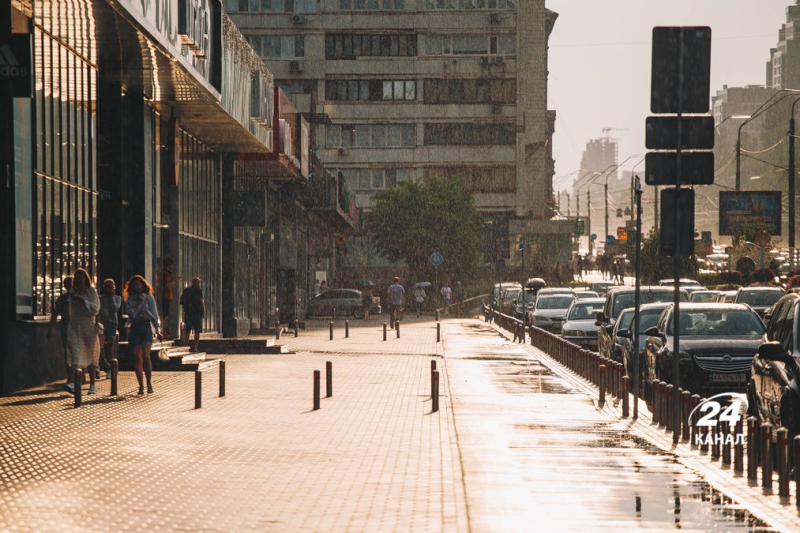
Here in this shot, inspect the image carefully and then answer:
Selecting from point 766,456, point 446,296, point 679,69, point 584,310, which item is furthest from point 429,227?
point 766,456

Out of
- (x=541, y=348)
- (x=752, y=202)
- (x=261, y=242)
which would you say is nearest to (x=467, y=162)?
(x=752, y=202)

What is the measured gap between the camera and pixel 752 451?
11.7 meters

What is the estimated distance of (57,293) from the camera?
2195cm

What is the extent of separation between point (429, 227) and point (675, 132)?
63925mm

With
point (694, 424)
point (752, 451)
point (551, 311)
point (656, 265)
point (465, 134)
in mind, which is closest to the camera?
point (752, 451)

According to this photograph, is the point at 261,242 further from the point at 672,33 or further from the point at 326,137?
the point at 326,137

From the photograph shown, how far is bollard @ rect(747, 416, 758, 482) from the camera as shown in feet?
38.4

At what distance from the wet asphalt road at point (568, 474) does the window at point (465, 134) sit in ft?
254

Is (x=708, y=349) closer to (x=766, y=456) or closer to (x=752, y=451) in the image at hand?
(x=752, y=451)

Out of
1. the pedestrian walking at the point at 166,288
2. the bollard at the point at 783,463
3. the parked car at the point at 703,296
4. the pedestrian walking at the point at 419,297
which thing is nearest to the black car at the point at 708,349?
Answer: the bollard at the point at 783,463

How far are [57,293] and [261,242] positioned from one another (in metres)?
24.5

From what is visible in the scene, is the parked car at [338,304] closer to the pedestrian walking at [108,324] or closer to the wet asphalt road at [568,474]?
the pedestrian walking at [108,324]

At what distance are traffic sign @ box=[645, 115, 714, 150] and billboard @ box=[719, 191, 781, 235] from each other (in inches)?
2485

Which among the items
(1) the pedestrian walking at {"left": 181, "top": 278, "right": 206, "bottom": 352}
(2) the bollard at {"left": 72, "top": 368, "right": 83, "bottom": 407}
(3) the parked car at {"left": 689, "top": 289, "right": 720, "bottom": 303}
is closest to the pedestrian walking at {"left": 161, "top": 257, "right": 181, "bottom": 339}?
(1) the pedestrian walking at {"left": 181, "top": 278, "right": 206, "bottom": 352}
